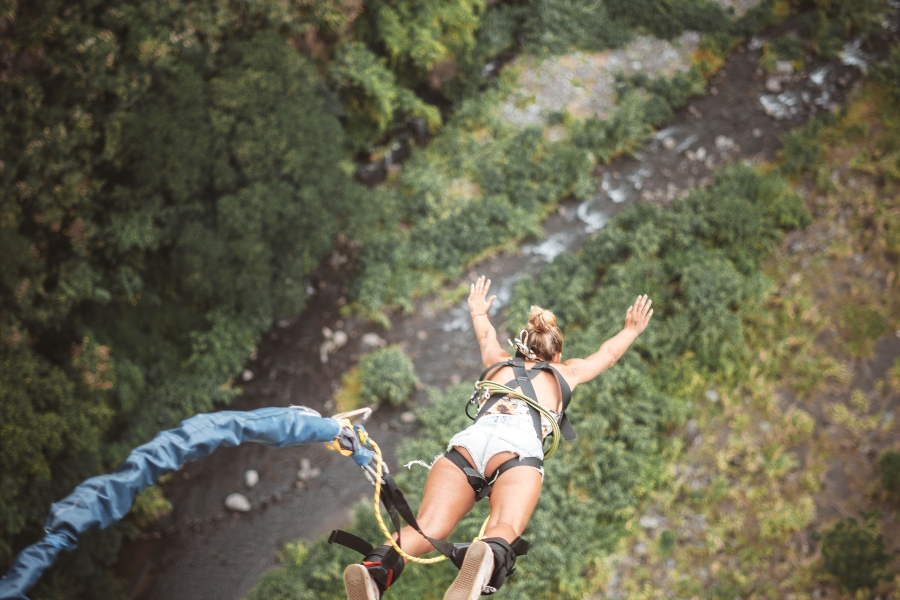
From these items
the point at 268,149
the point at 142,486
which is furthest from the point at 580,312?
the point at 142,486

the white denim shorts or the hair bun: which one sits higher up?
the hair bun

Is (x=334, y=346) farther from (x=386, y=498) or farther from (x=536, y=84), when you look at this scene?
(x=536, y=84)

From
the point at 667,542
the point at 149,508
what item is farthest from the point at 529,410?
the point at 149,508

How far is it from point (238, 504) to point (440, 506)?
6.55 metres

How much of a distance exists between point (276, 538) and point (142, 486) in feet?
21.8

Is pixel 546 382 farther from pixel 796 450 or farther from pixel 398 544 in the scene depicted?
pixel 796 450

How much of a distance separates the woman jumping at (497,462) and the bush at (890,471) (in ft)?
18.1

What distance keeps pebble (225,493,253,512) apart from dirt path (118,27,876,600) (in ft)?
0.39

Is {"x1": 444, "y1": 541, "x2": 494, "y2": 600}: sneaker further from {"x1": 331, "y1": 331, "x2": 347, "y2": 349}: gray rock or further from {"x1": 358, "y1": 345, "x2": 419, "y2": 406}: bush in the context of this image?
{"x1": 331, "y1": 331, "x2": 347, "y2": 349}: gray rock

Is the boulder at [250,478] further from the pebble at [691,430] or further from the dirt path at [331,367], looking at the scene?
the pebble at [691,430]

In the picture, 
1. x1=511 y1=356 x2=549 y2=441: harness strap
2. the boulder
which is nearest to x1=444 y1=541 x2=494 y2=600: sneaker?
x1=511 y1=356 x2=549 y2=441: harness strap

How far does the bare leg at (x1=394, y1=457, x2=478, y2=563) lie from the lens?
12.4ft

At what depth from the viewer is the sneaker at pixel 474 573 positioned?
3.27 metres

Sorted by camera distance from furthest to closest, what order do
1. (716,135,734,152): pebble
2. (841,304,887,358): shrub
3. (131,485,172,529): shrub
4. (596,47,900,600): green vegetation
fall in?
(716,135,734,152): pebble
(131,485,172,529): shrub
(841,304,887,358): shrub
(596,47,900,600): green vegetation
